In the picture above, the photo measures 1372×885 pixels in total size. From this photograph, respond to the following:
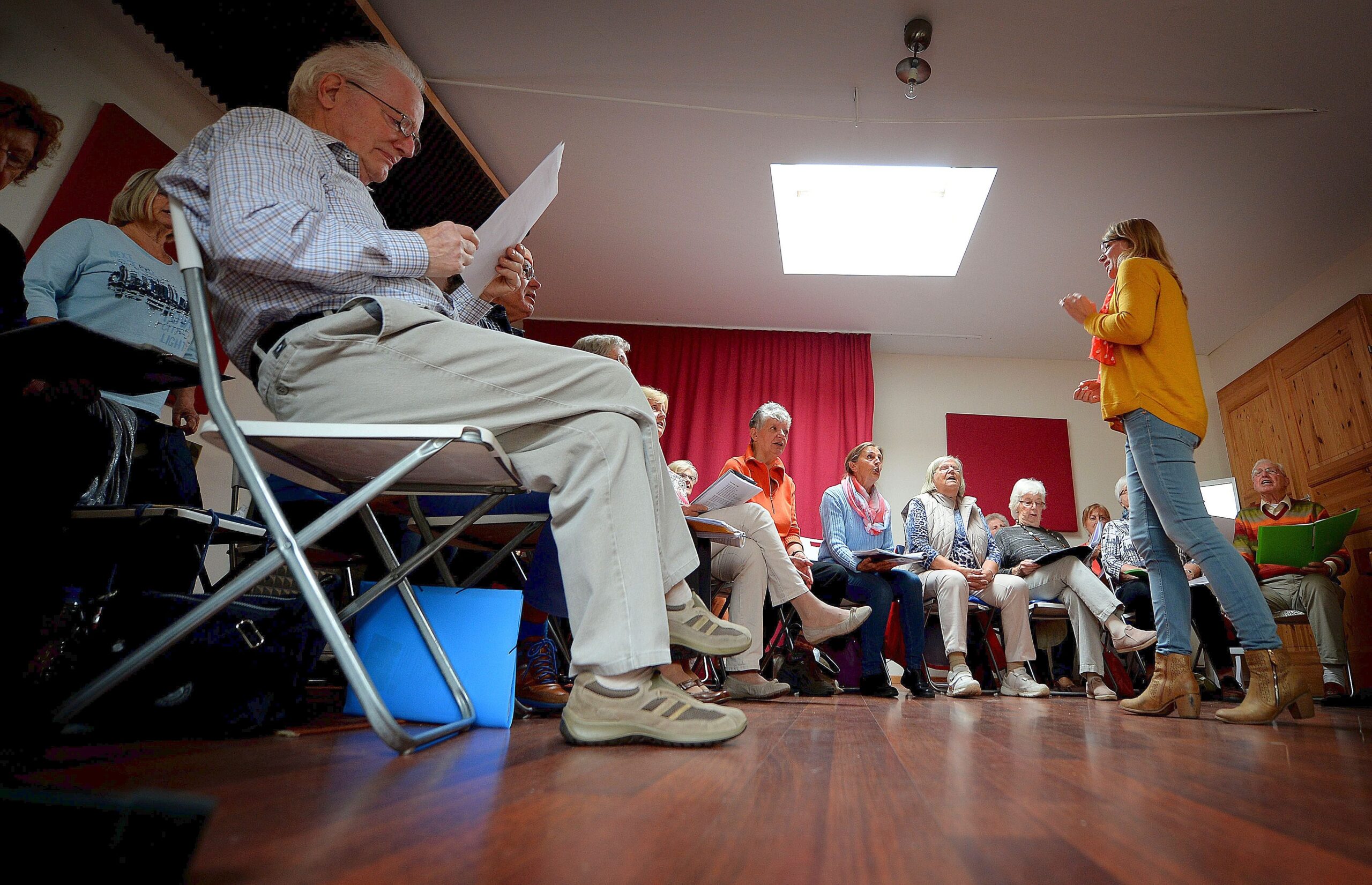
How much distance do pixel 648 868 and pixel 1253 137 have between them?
14.9 ft

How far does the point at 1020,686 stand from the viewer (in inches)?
136

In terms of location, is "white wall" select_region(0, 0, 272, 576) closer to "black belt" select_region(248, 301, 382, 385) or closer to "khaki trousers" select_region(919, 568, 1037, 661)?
"black belt" select_region(248, 301, 382, 385)

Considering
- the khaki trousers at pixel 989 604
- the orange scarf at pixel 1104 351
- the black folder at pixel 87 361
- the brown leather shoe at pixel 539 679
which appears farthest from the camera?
the khaki trousers at pixel 989 604

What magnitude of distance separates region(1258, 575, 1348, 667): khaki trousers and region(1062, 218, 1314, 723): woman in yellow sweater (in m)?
2.34

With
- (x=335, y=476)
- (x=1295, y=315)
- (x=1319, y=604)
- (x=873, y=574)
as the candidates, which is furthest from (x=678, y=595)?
(x=1295, y=315)

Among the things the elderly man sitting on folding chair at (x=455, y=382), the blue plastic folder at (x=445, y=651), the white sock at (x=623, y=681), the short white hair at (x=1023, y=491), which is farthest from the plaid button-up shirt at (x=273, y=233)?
the short white hair at (x=1023, y=491)

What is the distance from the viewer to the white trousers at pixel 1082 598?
3678 mm

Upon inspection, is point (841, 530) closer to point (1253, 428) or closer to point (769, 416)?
point (769, 416)

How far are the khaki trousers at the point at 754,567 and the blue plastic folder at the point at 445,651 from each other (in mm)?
1416

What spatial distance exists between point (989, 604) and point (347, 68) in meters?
3.56

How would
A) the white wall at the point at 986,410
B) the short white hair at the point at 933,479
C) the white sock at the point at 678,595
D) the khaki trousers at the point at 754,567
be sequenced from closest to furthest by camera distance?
the white sock at the point at 678,595 < the khaki trousers at the point at 754,567 < the short white hair at the point at 933,479 < the white wall at the point at 986,410

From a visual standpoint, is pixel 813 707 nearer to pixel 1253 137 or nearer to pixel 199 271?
pixel 199 271

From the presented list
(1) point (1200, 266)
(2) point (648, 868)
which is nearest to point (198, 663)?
(2) point (648, 868)

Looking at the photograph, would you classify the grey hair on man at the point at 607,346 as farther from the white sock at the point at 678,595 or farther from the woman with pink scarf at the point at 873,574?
the woman with pink scarf at the point at 873,574
